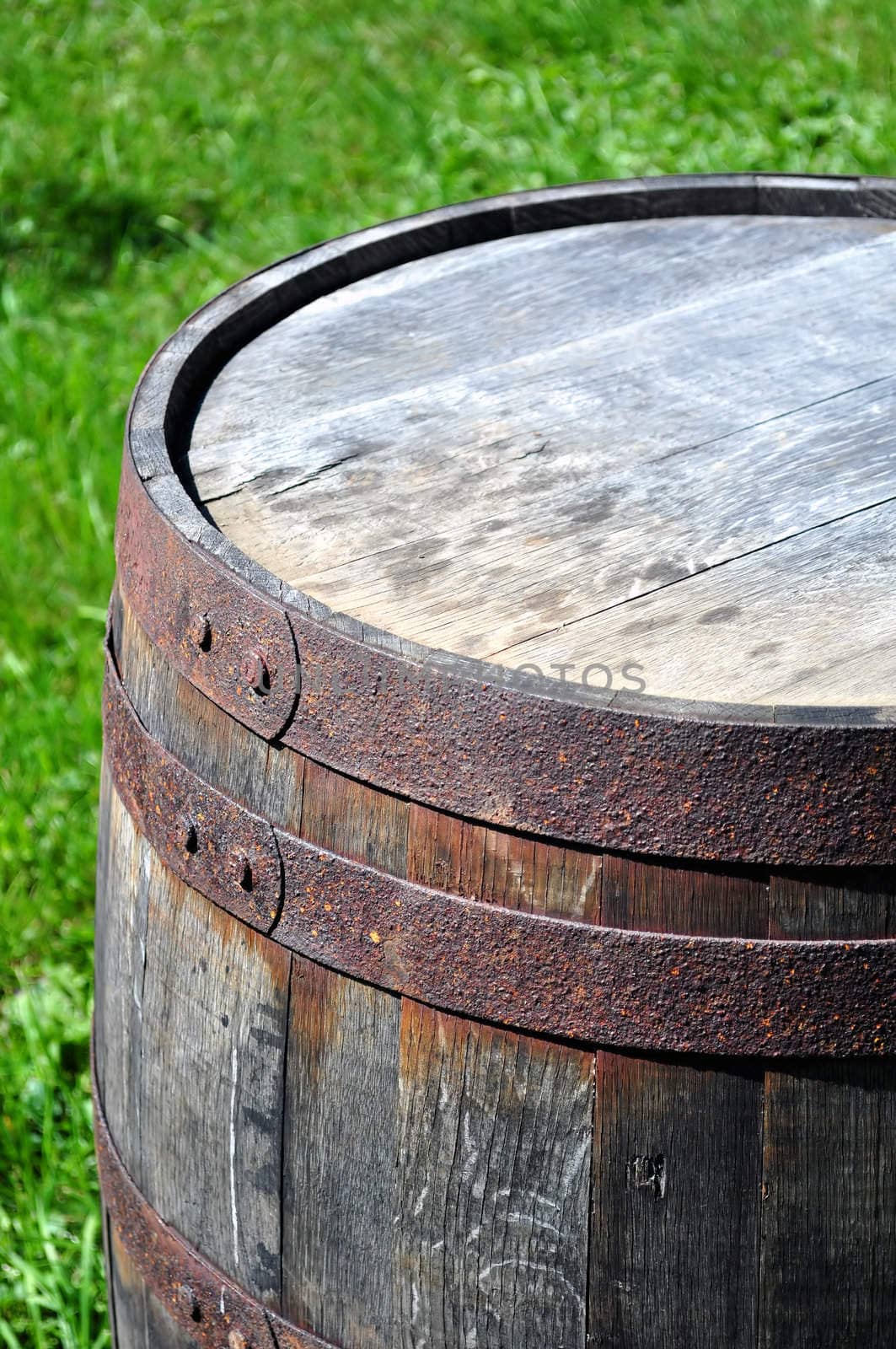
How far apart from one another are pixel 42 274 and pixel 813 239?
3.01 metres

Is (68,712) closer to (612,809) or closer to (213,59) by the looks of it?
(612,809)

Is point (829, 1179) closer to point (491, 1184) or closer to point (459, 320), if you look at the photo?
point (491, 1184)

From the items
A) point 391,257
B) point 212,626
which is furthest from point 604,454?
point 391,257

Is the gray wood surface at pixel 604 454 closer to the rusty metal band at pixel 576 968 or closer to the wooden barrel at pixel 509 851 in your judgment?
→ the wooden barrel at pixel 509 851

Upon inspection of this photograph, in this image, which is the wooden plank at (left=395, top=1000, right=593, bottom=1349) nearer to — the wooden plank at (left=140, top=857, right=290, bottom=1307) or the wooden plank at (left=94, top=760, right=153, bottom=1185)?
the wooden plank at (left=140, top=857, right=290, bottom=1307)

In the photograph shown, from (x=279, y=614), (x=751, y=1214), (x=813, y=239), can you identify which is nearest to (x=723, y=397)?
(x=813, y=239)

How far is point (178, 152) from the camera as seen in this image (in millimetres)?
4875

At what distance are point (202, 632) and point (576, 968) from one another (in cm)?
41

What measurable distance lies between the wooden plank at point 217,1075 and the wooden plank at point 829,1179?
0.42 meters

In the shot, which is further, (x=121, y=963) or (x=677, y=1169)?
(x=121, y=963)

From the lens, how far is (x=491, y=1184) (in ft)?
4.07

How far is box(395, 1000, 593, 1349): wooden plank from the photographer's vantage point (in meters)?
1.21

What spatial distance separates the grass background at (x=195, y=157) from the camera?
2957 mm

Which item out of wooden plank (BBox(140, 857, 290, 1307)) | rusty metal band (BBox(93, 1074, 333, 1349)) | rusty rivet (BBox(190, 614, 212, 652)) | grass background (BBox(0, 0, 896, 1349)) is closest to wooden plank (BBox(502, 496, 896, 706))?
rusty rivet (BBox(190, 614, 212, 652))
